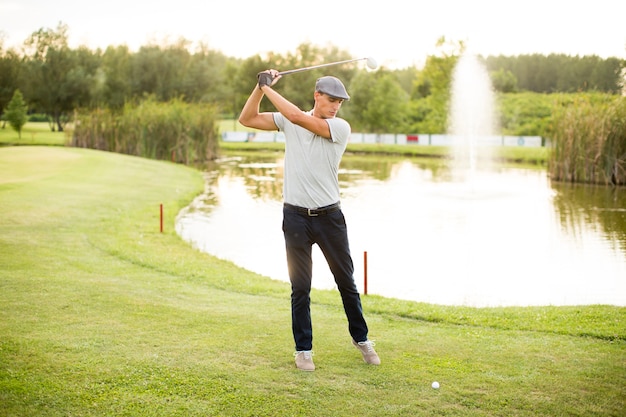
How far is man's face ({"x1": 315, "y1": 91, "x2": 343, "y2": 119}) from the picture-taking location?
5.40 meters

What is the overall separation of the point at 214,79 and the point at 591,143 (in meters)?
61.3

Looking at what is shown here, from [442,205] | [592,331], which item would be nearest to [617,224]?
[442,205]

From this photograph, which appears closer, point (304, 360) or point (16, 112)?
point (304, 360)

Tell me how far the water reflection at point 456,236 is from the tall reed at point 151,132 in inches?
373

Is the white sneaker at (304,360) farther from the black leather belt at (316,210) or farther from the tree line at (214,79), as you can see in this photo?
the tree line at (214,79)

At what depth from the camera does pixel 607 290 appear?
11234mm

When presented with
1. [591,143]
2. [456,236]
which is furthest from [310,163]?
[591,143]

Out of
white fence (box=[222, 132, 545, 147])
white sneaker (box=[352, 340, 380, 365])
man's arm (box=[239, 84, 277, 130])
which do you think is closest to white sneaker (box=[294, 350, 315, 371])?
white sneaker (box=[352, 340, 380, 365])

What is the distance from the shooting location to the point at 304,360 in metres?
5.33

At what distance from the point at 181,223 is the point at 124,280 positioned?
341 inches

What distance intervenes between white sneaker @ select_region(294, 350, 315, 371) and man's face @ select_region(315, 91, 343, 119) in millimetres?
1867

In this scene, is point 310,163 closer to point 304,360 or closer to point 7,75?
point 304,360

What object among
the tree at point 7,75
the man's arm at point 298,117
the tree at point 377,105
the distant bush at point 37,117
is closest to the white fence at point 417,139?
the tree at point 377,105

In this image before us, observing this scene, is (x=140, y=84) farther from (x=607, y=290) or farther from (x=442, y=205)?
(x=607, y=290)
